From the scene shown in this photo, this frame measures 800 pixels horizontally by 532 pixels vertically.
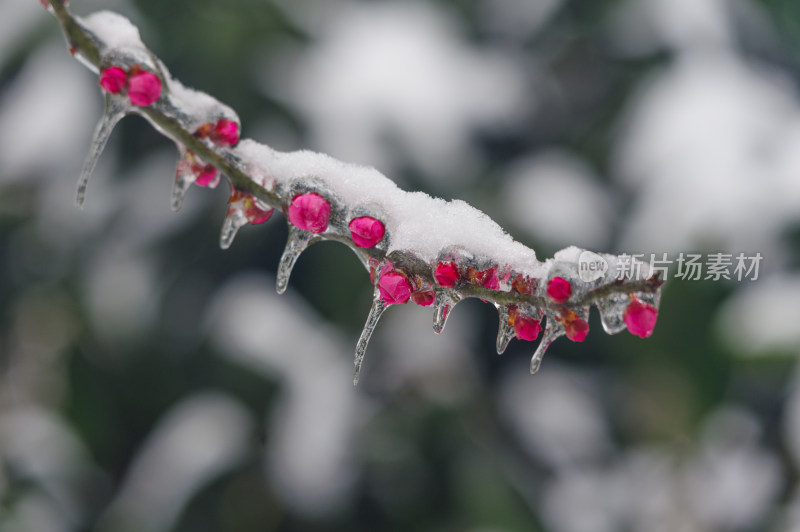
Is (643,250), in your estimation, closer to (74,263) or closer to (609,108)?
(609,108)

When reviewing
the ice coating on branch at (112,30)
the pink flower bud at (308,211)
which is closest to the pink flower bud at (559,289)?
the pink flower bud at (308,211)

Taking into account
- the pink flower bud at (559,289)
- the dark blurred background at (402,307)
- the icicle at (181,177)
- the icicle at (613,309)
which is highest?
the dark blurred background at (402,307)

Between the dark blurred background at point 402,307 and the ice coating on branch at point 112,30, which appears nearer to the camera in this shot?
the ice coating on branch at point 112,30

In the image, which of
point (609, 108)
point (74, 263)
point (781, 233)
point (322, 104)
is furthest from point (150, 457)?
point (781, 233)

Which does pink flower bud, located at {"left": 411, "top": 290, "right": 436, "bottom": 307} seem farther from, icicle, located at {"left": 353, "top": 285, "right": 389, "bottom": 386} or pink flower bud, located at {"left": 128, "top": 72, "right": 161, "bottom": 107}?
pink flower bud, located at {"left": 128, "top": 72, "right": 161, "bottom": 107}

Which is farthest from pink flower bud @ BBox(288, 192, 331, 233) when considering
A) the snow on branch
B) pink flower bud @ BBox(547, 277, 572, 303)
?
pink flower bud @ BBox(547, 277, 572, 303)

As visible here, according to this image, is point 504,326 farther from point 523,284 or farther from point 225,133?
point 225,133

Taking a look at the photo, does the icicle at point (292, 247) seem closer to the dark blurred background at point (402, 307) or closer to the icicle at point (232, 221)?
the icicle at point (232, 221)
